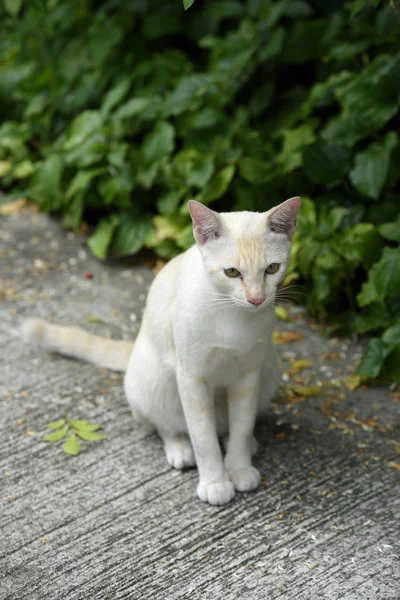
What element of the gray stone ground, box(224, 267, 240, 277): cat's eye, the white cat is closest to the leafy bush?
the gray stone ground

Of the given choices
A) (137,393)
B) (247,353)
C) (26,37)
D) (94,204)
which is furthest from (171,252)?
(26,37)

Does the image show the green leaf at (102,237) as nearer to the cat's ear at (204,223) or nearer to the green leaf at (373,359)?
the green leaf at (373,359)

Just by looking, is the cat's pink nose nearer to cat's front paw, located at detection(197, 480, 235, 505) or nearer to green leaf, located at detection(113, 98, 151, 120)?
cat's front paw, located at detection(197, 480, 235, 505)

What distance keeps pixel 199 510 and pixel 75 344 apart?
112 cm

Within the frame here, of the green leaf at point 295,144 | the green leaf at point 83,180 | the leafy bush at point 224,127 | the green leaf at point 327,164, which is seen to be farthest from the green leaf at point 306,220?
the green leaf at point 83,180

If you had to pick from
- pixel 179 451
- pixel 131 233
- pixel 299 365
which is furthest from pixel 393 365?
pixel 131 233

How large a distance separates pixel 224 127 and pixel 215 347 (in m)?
2.17

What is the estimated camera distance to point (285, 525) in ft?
8.86

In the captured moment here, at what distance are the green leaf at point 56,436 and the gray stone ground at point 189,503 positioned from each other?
5cm

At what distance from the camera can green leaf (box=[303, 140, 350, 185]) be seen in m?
4.02

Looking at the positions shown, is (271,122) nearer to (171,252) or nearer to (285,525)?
(171,252)

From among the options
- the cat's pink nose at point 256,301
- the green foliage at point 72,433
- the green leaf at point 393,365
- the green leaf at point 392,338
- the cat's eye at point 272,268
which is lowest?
the green leaf at point 393,365

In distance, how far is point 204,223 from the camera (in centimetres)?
251

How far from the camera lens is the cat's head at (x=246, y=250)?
2471mm
